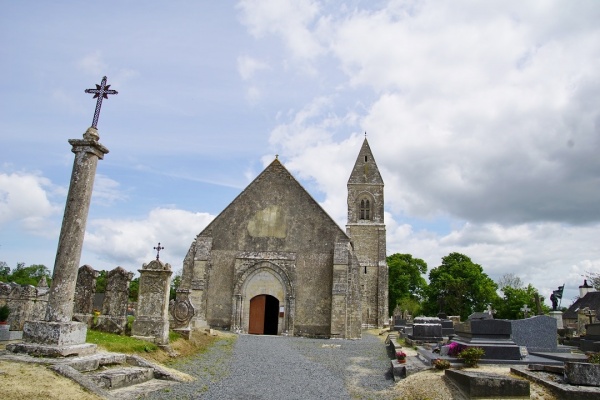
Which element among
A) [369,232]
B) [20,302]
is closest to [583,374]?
[20,302]

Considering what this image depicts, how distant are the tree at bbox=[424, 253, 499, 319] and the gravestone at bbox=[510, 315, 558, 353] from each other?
4218 centimetres

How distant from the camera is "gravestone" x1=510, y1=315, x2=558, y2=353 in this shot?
1339 centimetres

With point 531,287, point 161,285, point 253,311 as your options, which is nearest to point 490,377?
point 161,285

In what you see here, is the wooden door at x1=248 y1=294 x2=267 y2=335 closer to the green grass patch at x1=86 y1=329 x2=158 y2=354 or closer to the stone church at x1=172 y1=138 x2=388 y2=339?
the stone church at x1=172 y1=138 x2=388 y2=339

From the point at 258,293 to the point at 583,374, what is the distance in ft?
64.2

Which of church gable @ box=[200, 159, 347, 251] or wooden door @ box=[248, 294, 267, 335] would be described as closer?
wooden door @ box=[248, 294, 267, 335]

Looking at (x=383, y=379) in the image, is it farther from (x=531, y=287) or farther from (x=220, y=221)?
(x=531, y=287)

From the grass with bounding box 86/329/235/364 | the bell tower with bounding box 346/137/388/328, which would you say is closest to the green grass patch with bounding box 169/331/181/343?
the grass with bounding box 86/329/235/364

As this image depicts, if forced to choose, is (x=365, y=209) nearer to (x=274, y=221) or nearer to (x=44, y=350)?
(x=274, y=221)

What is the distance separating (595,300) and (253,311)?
34.1m

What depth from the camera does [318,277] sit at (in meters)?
25.2

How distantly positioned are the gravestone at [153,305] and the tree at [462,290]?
46112 millimetres

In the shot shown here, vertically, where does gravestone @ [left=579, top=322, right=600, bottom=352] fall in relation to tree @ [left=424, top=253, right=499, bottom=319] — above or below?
below

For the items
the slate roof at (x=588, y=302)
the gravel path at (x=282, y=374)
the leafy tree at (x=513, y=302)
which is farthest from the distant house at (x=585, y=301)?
the gravel path at (x=282, y=374)
